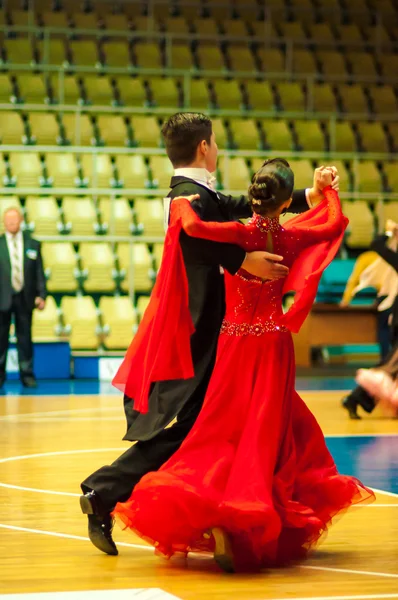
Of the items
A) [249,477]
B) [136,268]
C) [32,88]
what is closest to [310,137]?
[136,268]

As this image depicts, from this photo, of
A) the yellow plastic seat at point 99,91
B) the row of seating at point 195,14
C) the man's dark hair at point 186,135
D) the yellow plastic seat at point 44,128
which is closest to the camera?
the man's dark hair at point 186,135

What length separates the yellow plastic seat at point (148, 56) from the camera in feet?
48.9

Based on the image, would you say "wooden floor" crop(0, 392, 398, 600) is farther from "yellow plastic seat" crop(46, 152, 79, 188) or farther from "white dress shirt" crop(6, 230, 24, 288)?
"yellow plastic seat" crop(46, 152, 79, 188)

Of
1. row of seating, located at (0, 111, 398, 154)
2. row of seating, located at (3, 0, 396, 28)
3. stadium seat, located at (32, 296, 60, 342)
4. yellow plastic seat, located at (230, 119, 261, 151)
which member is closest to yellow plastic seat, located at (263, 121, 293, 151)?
row of seating, located at (0, 111, 398, 154)

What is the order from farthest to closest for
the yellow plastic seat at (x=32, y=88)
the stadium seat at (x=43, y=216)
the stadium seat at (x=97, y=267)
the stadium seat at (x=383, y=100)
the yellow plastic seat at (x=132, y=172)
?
the stadium seat at (x=383, y=100) < the yellow plastic seat at (x=32, y=88) < the yellow plastic seat at (x=132, y=172) < the stadium seat at (x=43, y=216) < the stadium seat at (x=97, y=267)

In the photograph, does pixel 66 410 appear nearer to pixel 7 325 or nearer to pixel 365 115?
pixel 7 325

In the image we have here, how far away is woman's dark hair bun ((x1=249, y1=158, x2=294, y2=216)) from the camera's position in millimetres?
3832

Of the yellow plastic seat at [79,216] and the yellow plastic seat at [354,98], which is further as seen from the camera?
the yellow plastic seat at [354,98]

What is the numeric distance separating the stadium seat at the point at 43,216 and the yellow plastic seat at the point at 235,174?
83.2 inches

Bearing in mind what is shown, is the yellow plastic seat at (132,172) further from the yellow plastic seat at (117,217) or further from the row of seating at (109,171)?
the yellow plastic seat at (117,217)

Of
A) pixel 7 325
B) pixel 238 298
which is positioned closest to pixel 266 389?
pixel 238 298

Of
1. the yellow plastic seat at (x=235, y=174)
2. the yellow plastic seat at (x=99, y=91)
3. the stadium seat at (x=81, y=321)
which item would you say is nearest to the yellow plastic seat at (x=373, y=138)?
the yellow plastic seat at (x=235, y=174)

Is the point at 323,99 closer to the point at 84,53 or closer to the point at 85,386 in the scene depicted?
the point at 84,53

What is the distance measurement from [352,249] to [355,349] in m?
1.28
